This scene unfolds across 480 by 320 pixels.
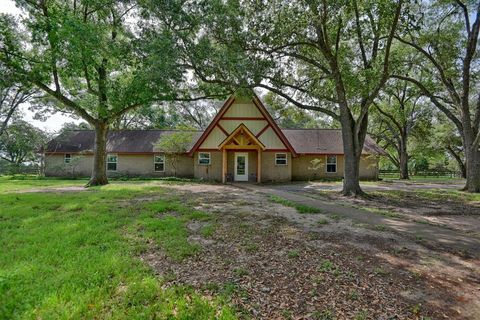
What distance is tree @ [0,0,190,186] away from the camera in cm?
1149

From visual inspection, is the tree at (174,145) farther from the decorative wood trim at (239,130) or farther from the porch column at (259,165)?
the porch column at (259,165)

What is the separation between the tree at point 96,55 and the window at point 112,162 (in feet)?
26.7

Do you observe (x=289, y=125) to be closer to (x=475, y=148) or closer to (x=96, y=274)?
(x=475, y=148)

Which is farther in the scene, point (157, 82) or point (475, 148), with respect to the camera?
point (475, 148)

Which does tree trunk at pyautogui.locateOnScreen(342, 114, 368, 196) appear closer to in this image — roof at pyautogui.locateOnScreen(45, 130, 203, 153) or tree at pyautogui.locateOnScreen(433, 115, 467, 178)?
roof at pyautogui.locateOnScreen(45, 130, 203, 153)

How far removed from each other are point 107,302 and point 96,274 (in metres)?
0.83

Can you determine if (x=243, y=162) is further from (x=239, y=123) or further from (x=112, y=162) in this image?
(x=112, y=162)

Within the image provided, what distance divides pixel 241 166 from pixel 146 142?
1033 cm

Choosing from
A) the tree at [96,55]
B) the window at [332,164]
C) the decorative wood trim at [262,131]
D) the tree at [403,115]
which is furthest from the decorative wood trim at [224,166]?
the tree at [403,115]

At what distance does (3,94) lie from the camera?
30.7 m

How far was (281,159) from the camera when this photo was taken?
896 inches

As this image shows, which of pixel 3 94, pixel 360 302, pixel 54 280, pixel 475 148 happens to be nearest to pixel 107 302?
pixel 54 280

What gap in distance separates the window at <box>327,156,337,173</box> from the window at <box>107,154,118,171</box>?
64.9ft

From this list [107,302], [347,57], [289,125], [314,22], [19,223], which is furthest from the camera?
[289,125]
